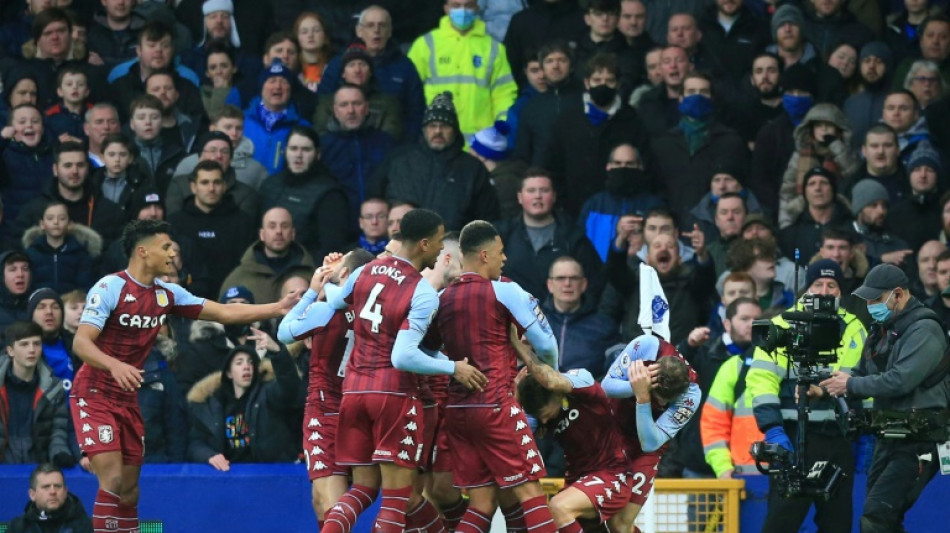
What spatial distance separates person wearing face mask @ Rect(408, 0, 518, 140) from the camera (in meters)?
18.9

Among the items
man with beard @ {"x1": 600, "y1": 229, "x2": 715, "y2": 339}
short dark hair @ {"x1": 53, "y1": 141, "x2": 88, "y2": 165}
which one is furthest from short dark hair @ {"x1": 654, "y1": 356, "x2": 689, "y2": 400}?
short dark hair @ {"x1": 53, "y1": 141, "x2": 88, "y2": 165}

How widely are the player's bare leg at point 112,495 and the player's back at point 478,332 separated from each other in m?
2.54

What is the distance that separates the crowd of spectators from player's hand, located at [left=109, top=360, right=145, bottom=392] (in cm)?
198

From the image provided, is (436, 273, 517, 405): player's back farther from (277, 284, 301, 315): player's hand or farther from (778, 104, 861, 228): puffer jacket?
(778, 104, 861, 228): puffer jacket

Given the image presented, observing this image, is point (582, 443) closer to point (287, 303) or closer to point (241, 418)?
point (287, 303)

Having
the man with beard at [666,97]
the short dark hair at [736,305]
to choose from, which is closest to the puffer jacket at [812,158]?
the man with beard at [666,97]

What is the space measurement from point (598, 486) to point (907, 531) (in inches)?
123

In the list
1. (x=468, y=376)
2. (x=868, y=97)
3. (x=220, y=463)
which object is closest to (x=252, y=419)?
(x=220, y=463)

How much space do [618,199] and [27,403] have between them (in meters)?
5.61

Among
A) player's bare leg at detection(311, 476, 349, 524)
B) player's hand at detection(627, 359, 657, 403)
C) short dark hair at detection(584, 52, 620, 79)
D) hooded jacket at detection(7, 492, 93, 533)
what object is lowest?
hooded jacket at detection(7, 492, 93, 533)

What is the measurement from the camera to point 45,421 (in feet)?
50.4

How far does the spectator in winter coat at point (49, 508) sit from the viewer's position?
46.6 ft

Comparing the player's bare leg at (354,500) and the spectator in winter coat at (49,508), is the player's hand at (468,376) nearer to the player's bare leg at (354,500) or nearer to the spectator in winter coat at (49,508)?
the player's bare leg at (354,500)

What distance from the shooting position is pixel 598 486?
12.7m
